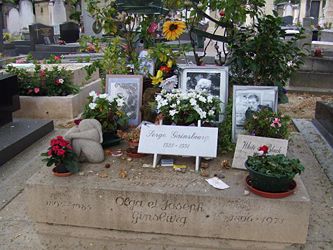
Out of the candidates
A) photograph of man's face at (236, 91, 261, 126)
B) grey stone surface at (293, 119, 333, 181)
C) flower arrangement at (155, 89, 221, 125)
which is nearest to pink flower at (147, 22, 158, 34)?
flower arrangement at (155, 89, 221, 125)

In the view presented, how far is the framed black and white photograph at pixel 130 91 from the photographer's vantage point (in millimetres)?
3639

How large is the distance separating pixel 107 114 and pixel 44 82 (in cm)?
312

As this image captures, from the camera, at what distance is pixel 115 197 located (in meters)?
2.44

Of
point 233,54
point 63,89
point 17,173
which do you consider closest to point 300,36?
point 233,54

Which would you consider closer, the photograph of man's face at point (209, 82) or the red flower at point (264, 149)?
the red flower at point (264, 149)

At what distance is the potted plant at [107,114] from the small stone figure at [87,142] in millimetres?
206

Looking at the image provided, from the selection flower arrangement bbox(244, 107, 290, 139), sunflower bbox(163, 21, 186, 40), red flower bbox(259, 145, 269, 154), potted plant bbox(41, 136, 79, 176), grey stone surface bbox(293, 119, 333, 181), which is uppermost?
sunflower bbox(163, 21, 186, 40)

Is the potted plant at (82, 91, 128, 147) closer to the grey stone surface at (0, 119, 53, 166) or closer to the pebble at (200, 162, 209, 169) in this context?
the pebble at (200, 162, 209, 169)

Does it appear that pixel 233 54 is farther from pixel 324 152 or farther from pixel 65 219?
pixel 65 219

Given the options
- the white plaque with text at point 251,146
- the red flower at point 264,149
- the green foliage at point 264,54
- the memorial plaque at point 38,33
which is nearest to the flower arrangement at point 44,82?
the green foliage at point 264,54

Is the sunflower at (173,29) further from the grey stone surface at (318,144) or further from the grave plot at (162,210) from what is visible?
the grey stone surface at (318,144)

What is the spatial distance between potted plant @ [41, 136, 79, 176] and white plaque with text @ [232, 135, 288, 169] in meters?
1.19

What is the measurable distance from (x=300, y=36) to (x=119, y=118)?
6.31 feet

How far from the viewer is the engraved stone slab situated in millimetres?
2340
